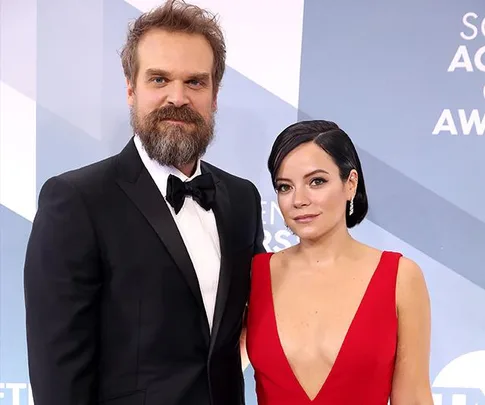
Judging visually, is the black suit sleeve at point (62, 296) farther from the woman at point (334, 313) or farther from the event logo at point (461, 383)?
the event logo at point (461, 383)

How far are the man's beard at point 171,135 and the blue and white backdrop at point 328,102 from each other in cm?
71

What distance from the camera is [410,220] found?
207 cm

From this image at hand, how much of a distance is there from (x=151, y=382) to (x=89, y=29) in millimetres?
1446

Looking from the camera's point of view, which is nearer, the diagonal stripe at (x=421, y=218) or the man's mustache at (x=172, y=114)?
the man's mustache at (x=172, y=114)

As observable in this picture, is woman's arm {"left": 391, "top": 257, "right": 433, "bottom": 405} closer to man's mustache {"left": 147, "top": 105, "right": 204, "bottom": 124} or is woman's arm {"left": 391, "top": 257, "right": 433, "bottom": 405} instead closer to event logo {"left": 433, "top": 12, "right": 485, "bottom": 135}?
man's mustache {"left": 147, "top": 105, "right": 204, "bottom": 124}

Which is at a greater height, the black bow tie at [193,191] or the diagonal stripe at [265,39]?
the diagonal stripe at [265,39]

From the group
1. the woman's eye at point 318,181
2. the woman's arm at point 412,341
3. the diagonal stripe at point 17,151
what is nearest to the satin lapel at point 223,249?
the woman's eye at point 318,181

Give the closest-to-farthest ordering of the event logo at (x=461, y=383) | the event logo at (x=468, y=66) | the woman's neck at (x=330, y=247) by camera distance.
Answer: the woman's neck at (x=330, y=247)
the event logo at (x=468, y=66)
the event logo at (x=461, y=383)

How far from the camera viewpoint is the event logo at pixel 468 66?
2012mm

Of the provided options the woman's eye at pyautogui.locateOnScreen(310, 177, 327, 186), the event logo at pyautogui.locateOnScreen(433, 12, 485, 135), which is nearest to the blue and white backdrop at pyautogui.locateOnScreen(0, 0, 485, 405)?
the event logo at pyautogui.locateOnScreen(433, 12, 485, 135)

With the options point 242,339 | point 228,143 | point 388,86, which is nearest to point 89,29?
point 228,143

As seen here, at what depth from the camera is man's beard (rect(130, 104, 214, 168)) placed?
1.33m

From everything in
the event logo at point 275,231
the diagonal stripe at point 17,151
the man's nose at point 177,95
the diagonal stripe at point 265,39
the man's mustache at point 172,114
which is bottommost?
the event logo at point 275,231

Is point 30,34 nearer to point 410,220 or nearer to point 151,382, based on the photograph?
point 151,382
